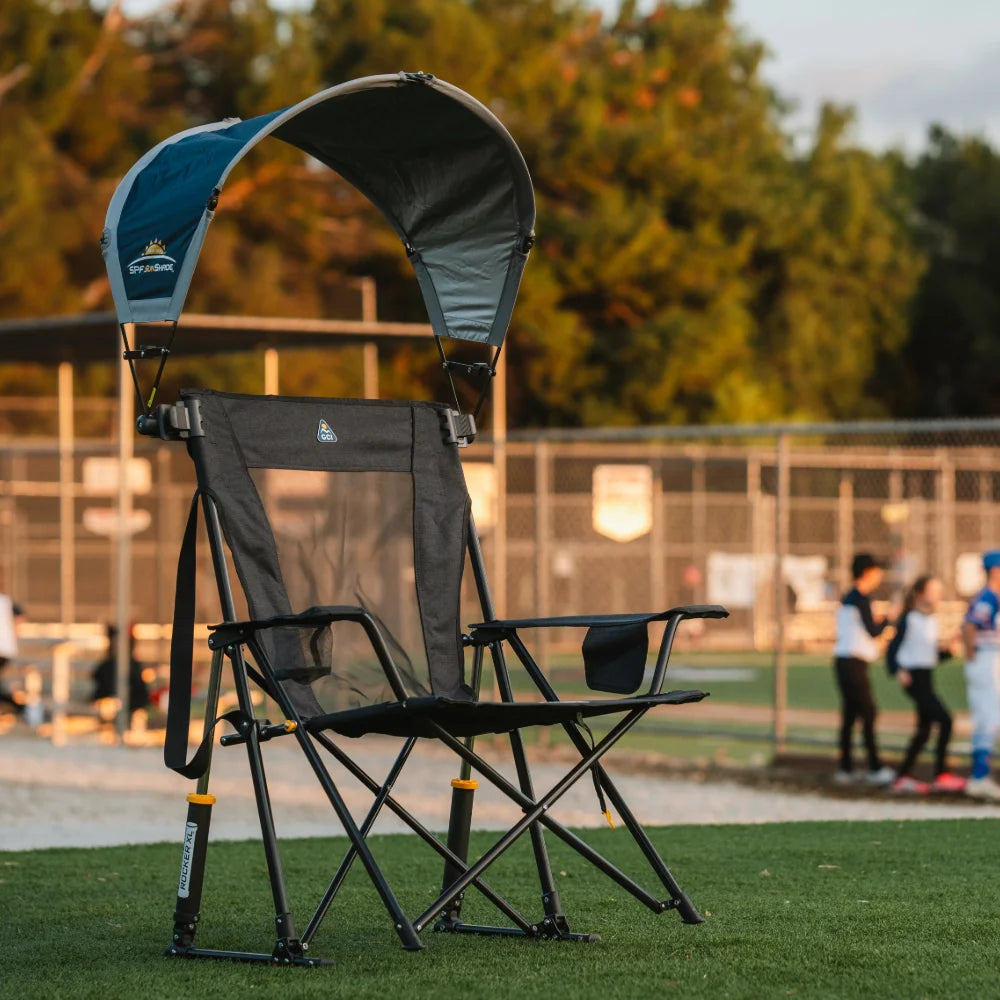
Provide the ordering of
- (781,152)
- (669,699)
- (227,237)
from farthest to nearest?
(781,152) < (227,237) < (669,699)

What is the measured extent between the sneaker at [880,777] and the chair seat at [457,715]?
7285 millimetres

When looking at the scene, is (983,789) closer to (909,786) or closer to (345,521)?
(909,786)

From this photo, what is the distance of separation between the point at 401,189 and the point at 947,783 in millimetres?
6639

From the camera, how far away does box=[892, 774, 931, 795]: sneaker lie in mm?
11812

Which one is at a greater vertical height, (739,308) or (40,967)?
(739,308)

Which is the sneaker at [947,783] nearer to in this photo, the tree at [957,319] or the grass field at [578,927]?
the grass field at [578,927]

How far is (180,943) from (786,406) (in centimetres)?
4060

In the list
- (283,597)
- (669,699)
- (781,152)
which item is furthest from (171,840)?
(781,152)

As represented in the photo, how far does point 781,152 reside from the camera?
158ft

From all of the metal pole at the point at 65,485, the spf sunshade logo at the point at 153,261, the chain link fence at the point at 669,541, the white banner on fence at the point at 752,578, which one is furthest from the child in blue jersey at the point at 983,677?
the white banner on fence at the point at 752,578

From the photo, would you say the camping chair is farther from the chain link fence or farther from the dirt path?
the chain link fence

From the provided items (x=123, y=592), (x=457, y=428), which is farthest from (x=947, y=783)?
(x=457, y=428)

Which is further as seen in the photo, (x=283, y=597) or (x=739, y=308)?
(x=739, y=308)

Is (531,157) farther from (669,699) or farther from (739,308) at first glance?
(669,699)
